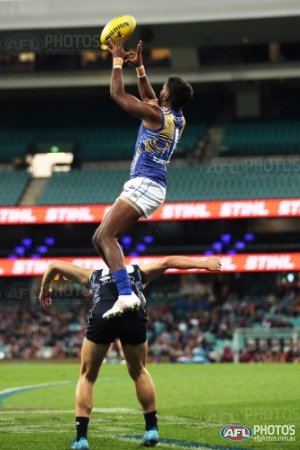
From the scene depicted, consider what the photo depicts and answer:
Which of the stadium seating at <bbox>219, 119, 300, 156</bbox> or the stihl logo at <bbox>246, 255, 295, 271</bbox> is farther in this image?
the stadium seating at <bbox>219, 119, 300, 156</bbox>

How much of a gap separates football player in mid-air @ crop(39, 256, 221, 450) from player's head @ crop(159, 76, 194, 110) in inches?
61.7

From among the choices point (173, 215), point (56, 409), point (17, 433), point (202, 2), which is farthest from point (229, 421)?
point (202, 2)

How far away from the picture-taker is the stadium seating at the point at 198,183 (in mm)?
34906

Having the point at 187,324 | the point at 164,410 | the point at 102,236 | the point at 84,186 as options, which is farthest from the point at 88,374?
the point at 84,186

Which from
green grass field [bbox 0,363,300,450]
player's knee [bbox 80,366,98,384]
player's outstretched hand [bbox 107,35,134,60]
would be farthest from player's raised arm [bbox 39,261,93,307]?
player's outstretched hand [bbox 107,35,134,60]

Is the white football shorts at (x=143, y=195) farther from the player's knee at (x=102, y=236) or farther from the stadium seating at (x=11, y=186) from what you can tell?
the stadium seating at (x=11, y=186)

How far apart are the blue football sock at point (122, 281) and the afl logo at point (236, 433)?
170cm

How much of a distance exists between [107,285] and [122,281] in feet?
0.56

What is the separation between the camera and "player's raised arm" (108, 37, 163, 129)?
854cm

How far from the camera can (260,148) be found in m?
38.2

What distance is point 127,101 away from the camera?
8531mm

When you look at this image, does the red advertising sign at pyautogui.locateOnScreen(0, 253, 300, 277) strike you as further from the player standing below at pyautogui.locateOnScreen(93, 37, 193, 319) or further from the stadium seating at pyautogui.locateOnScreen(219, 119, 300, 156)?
the player standing below at pyautogui.locateOnScreen(93, 37, 193, 319)

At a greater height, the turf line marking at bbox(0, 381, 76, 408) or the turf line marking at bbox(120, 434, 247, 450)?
the turf line marking at bbox(0, 381, 76, 408)

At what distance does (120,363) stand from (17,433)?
23.7 metres
